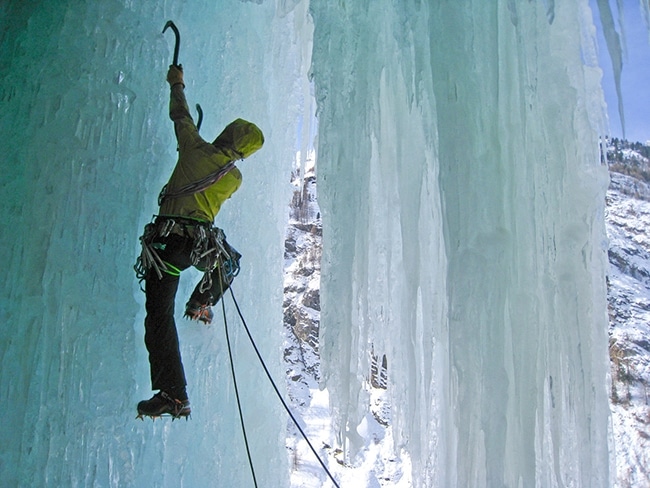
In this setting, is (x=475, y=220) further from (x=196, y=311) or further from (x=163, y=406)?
(x=163, y=406)

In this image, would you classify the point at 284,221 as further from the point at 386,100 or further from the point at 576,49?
the point at 576,49

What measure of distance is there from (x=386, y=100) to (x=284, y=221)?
1071 mm

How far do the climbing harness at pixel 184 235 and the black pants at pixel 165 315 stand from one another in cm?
2

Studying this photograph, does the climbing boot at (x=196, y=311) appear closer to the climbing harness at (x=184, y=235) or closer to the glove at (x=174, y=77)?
the climbing harness at (x=184, y=235)

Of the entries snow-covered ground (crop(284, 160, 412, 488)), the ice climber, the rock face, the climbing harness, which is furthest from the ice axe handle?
the rock face

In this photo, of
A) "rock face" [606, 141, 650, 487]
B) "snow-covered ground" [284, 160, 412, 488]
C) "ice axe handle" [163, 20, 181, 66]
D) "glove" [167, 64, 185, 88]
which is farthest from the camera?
"rock face" [606, 141, 650, 487]

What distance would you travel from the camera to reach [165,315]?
92.7 inches

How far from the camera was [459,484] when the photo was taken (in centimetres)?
247

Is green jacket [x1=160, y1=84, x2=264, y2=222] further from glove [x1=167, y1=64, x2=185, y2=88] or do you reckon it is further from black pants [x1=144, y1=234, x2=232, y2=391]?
black pants [x1=144, y1=234, x2=232, y2=391]

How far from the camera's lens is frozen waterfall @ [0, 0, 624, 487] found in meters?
2.40

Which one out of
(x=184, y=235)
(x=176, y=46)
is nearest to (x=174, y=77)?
(x=176, y=46)

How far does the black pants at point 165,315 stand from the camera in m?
2.30

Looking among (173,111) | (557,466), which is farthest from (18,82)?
(557,466)

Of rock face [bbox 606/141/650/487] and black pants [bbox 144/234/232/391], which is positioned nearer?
black pants [bbox 144/234/232/391]
